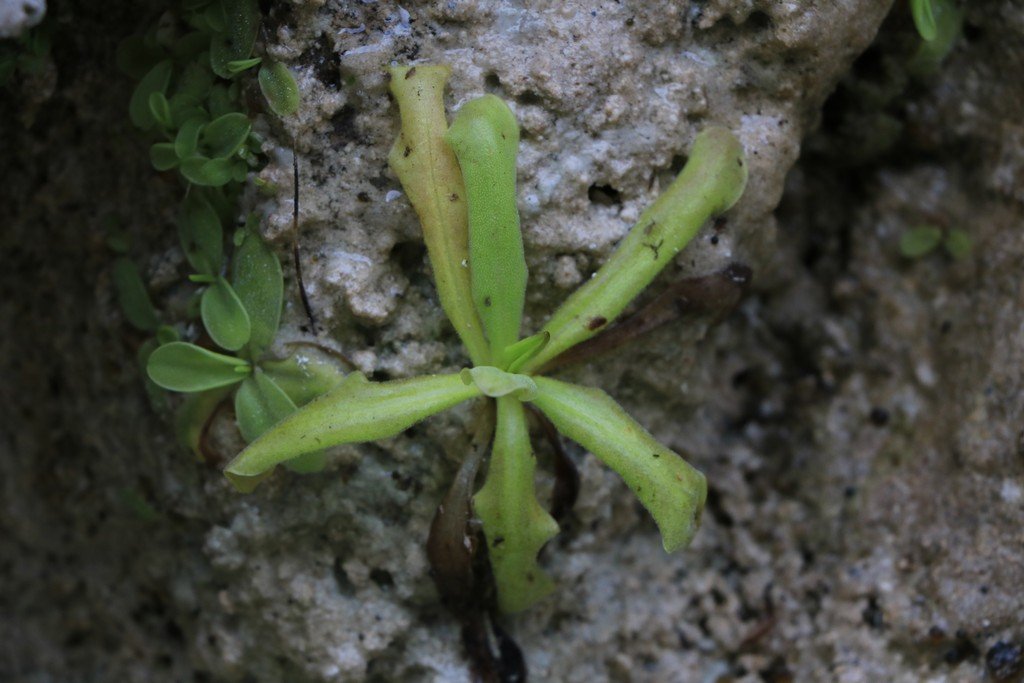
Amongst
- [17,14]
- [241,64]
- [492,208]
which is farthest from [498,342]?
[17,14]

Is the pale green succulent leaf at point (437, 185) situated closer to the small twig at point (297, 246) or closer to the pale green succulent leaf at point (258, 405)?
the small twig at point (297, 246)

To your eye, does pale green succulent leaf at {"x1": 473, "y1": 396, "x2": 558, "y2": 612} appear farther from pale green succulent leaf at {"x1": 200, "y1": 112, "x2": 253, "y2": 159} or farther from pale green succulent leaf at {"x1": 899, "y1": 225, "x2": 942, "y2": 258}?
pale green succulent leaf at {"x1": 899, "y1": 225, "x2": 942, "y2": 258}

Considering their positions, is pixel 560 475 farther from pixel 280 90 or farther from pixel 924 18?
pixel 924 18

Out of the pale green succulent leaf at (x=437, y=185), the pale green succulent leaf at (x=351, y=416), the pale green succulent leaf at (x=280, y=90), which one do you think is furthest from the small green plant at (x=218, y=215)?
the pale green succulent leaf at (x=437, y=185)

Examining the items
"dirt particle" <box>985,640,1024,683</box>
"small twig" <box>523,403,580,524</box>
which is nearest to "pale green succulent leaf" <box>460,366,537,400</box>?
"small twig" <box>523,403,580,524</box>

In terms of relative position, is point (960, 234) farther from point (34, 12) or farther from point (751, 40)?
point (34, 12)
